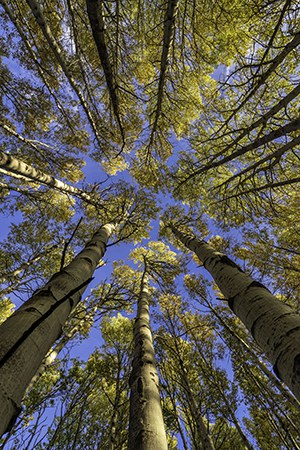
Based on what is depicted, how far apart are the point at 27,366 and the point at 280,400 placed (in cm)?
857

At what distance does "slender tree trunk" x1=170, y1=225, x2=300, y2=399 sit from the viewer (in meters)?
1.18

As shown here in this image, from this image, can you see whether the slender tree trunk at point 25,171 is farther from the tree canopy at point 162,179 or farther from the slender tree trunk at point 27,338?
the slender tree trunk at point 27,338

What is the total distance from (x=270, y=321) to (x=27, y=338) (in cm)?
135

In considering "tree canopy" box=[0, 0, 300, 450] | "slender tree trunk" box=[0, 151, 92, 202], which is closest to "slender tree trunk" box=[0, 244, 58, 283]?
"tree canopy" box=[0, 0, 300, 450]

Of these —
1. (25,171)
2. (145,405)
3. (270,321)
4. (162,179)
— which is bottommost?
(270,321)

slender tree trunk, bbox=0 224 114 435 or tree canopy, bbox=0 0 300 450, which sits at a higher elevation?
tree canopy, bbox=0 0 300 450

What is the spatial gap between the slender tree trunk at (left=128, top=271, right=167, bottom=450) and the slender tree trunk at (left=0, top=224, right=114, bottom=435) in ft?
3.34

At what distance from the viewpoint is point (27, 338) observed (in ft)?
3.12

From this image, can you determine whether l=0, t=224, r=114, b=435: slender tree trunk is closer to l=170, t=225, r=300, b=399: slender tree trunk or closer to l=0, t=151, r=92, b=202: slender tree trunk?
l=170, t=225, r=300, b=399: slender tree trunk

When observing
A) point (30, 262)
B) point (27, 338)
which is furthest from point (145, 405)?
point (30, 262)

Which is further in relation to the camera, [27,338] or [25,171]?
[25,171]

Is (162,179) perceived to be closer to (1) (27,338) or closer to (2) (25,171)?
(2) (25,171)

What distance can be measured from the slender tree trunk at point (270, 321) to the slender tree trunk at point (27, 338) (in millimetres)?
1109

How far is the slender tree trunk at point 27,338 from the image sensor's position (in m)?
0.80
